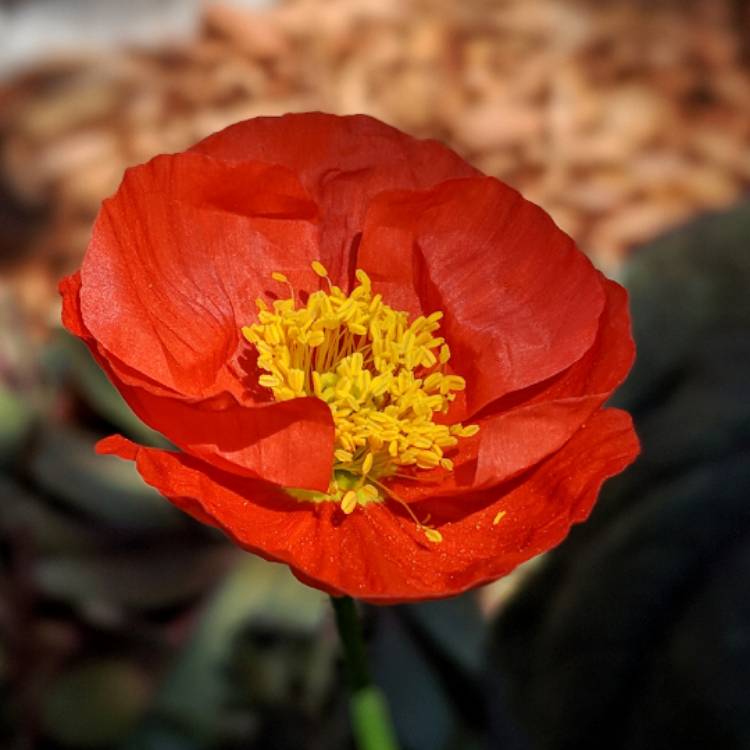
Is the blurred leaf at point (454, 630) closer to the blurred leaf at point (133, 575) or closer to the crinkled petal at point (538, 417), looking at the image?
the blurred leaf at point (133, 575)

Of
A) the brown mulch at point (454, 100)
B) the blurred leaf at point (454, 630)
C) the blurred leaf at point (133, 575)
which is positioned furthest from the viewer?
the brown mulch at point (454, 100)

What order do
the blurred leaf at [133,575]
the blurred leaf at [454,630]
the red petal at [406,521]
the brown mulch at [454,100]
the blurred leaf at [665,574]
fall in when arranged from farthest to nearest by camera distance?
1. the brown mulch at [454,100]
2. the blurred leaf at [133,575]
3. the blurred leaf at [454,630]
4. the blurred leaf at [665,574]
5. the red petal at [406,521]

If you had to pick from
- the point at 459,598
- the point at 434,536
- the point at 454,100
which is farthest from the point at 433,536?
the point at 454,100

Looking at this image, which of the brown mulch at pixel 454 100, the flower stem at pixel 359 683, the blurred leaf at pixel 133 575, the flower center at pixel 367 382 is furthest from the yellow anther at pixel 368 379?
the brown mulch at pixel 454 100

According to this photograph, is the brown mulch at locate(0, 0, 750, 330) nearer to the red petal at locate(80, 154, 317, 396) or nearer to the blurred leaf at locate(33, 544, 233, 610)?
the blurred leaf at locate(33, 544, 233, 610)

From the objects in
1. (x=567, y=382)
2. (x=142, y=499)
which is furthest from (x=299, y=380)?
(x=142, y=499)

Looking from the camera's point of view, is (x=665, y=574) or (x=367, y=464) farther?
(x=665, y=574)

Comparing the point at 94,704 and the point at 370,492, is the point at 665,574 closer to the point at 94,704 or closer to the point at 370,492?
the point at 370,492
